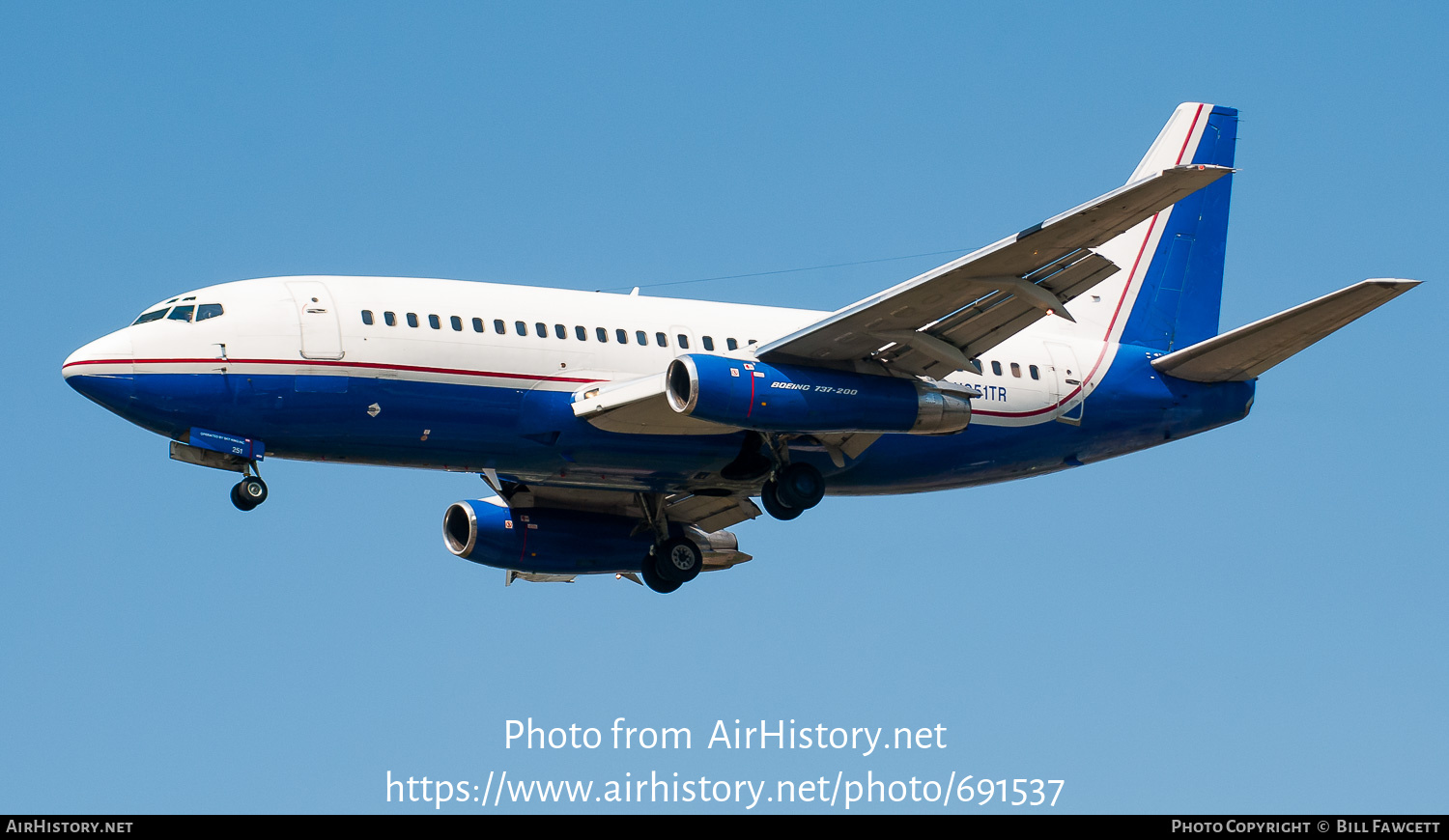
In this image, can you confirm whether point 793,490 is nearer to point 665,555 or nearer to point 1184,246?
point 665,555

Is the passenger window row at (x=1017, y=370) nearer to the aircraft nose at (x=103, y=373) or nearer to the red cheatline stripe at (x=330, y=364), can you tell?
the red cheatline stripe at (x=330, y=364)

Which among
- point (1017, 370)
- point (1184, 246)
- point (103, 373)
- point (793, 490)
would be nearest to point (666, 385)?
point (793, 490)

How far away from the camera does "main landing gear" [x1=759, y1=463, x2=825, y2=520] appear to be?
37125mm

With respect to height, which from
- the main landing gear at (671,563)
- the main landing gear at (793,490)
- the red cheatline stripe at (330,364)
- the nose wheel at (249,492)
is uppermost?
the red cheatline stripe at (330,364)

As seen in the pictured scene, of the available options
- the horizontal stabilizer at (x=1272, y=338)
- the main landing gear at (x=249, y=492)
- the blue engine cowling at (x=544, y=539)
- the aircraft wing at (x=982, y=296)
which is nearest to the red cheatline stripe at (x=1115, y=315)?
the horizontal stabilizer at (x=1272, y=338)

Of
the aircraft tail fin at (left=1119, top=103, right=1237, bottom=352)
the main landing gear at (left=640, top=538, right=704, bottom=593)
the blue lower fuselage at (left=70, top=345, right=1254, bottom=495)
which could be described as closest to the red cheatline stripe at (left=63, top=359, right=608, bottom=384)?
the blue lower fuselage at (left=70, top=345, right=1254, bottom=495)

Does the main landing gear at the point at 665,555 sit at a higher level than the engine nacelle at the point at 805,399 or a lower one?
lower

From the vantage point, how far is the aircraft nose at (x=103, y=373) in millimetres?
33219

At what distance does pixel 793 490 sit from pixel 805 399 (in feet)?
9.36

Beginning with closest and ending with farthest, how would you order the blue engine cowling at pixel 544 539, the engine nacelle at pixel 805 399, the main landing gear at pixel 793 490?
the engine nacelle at pixel 805 399 → the main landing gear at pixel 793 490 → the blue engine cowling at pixel 544 539

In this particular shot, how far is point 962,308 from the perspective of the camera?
35031 mm

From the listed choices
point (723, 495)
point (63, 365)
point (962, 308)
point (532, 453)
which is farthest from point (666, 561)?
point (63, 365)

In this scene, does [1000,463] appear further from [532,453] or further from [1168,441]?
[532,453]

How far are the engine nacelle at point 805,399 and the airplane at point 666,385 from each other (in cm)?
5
